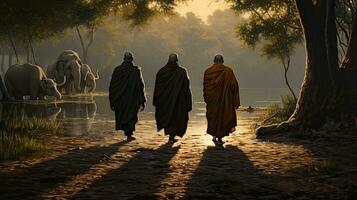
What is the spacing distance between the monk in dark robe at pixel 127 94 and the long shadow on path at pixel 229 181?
298 cm

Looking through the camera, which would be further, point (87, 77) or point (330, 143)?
point (87, 77)

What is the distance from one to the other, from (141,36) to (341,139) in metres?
91.4

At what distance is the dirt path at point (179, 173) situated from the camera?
6516mm

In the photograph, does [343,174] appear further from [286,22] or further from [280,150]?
[286,22]

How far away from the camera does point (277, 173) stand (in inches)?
308

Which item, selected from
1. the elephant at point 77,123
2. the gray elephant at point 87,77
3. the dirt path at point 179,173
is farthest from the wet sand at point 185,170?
the gray elephant at point 87,77

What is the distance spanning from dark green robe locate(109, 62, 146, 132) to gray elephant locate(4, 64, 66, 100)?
16443 millimetres

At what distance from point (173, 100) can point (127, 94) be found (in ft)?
3.59

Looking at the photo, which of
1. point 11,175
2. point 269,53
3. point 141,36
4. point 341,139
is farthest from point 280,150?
point 141,36

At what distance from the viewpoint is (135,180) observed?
23.9 ft

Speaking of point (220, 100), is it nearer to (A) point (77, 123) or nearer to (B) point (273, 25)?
(A) point (77, 123)

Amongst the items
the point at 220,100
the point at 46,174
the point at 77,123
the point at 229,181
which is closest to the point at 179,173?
the point at 229,181

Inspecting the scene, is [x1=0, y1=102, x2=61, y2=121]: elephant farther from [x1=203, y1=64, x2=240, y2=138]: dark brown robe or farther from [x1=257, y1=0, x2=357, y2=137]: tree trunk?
[x1=257, y1=0, x2=357, y2=137]: tree trunk

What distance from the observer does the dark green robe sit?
1212cm
